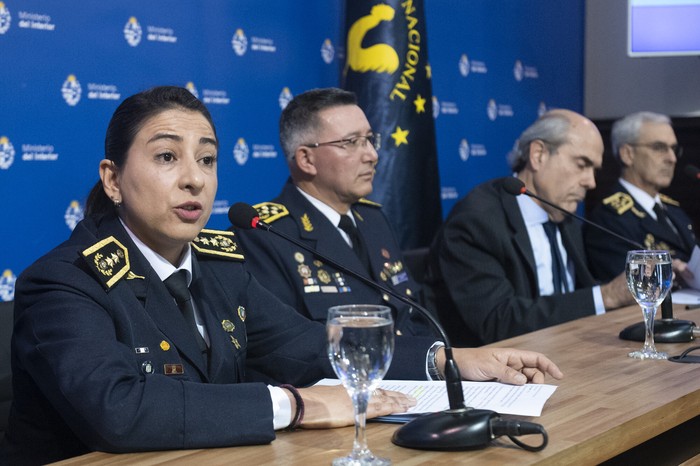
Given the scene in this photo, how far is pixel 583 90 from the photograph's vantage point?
20.1ft

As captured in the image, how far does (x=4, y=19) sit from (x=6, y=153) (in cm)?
45

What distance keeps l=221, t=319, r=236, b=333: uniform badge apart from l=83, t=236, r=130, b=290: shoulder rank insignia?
24 centimetres

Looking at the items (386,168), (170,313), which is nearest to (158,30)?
(386,168)

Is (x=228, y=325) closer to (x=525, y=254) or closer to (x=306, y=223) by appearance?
(x=306, y=223)

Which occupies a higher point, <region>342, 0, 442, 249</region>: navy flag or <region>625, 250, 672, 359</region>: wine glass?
<region>342, 0, 442, 249</region>: navy flag

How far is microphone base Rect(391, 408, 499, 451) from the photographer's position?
1.29 meters

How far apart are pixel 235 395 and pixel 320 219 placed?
143 cm

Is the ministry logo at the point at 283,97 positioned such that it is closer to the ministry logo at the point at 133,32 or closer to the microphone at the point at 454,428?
the ministry logo at the point at 133,32

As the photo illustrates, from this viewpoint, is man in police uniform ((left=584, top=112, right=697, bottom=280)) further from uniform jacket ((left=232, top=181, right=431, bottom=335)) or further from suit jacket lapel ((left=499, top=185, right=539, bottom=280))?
uniform jacket ((left=232, top=181, right=431, bottom=335))

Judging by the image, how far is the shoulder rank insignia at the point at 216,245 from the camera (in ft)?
6.19

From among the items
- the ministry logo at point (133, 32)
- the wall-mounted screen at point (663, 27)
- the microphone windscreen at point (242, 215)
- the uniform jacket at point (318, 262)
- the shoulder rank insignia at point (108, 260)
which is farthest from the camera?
the wall-mounted screen at point (663, 27)

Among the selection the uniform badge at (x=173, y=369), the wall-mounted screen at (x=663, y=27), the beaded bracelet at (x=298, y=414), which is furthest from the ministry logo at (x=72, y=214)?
the wall-mounted screen at (x=663, y=27)

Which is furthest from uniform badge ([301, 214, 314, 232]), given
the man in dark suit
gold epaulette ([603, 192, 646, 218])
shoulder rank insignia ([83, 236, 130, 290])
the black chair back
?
gold epaulette ([603, 192, 646, 218])

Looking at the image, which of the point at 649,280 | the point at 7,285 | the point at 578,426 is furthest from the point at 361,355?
the point at 7,285
